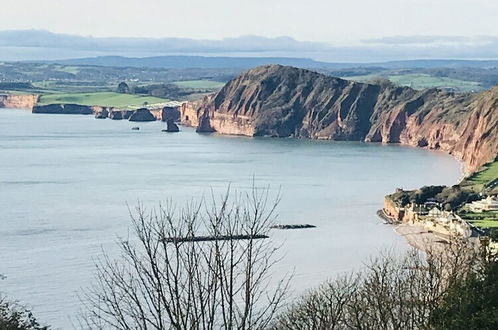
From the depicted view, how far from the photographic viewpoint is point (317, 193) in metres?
48.1

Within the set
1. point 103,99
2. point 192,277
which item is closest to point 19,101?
point 103,99

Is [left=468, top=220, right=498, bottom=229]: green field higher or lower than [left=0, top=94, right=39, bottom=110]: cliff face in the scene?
higher

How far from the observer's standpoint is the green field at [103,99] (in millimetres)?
127438

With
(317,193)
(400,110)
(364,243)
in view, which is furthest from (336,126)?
(364,243)

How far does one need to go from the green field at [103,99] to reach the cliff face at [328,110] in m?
16.9

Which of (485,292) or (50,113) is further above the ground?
(485,292)

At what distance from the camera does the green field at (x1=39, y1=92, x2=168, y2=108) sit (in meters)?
127

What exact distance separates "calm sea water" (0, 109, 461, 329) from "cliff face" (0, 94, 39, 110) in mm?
42089

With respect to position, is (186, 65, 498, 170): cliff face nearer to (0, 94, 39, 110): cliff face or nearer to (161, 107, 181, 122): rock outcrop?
(161, 107, 181, 122): rock outcrop

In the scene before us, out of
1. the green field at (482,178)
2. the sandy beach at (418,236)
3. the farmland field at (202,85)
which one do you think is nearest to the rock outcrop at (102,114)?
the farmland field at (202,85)

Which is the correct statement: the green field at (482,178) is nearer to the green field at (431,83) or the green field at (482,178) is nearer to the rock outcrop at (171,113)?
the rock outcrop at (171,113)

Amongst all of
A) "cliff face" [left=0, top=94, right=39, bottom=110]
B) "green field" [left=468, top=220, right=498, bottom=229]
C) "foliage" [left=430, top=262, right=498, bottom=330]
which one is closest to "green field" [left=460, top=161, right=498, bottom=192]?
"green field" [left=468, top=220, right=498, bottom=229]

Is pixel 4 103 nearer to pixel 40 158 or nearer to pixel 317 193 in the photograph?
pixel 40 158

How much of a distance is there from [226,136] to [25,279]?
72.9 m
